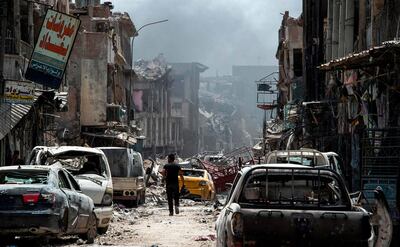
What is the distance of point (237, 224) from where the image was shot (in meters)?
10.0

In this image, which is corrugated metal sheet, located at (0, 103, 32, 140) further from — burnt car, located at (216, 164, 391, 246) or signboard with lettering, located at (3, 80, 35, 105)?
burnt car, located at (216, 164, 391, 246)

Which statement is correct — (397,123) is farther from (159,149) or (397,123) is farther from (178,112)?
(178,112)

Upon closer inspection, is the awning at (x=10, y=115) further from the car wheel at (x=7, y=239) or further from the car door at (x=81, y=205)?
the car wheel at (x=7, y=239)

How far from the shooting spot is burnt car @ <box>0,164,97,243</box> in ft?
44.5

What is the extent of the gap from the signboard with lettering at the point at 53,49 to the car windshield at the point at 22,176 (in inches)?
539

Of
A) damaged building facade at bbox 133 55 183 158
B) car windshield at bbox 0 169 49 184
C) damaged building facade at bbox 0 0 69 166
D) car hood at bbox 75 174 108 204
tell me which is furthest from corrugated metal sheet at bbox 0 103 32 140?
damaged building facade at bbox 133 55 183 158

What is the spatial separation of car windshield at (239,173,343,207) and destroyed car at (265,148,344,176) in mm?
6729

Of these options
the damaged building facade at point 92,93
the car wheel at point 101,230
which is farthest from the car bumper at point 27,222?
the damaged building facade at point 92,93

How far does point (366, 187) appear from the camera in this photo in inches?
A: 643

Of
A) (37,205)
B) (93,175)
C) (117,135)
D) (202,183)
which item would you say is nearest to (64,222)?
(37,205)

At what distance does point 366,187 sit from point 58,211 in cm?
609

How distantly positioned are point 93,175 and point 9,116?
1136cm

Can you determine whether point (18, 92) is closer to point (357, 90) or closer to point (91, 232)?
point (357, 90)

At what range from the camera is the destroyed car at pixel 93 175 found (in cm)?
1773
